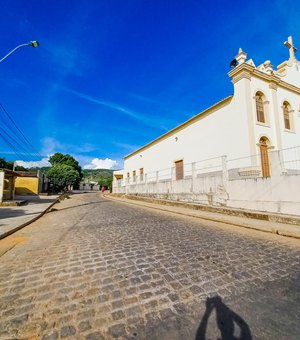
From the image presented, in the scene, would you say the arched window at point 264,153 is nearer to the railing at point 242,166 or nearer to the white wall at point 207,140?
the railing at point 242,166

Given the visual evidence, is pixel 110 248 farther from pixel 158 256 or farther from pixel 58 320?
pixel 58 320

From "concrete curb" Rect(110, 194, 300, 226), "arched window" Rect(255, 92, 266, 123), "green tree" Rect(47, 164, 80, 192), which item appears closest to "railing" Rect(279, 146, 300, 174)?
"concrete curb" Rect(110, 194, 300, 226)

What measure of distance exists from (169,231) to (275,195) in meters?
5.11

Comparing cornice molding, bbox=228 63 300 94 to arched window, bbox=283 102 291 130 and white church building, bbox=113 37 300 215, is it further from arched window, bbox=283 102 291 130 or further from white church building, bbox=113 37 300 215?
arched window, bbox=283 102 291 130

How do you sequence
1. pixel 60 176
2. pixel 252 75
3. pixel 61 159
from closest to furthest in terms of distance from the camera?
pixel 252 75 < pixel 60 176 < pixel 61 159

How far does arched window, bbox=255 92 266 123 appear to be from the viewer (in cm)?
1413

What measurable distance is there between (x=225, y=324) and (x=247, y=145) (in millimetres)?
12263

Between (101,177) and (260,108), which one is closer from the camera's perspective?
(260,108)

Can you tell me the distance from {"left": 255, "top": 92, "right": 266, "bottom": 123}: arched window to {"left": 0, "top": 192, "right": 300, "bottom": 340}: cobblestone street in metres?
11.8

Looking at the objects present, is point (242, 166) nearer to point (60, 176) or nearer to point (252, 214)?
point (252, 214)

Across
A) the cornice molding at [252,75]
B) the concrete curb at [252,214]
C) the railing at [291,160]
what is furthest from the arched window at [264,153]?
the concrete curb at [252,214]

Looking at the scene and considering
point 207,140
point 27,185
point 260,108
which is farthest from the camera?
point 27,185

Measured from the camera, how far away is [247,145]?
1263cm

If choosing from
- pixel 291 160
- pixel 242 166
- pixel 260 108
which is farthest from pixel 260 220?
pixel 260 108
